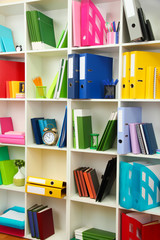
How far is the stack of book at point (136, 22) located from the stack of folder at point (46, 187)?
142 centimetres

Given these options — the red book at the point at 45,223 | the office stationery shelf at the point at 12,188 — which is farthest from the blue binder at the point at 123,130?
the office stationery shelf at the point at 12,188

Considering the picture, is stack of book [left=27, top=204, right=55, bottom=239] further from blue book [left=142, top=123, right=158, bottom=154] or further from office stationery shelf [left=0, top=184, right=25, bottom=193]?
blue book [left=142, top=123, right=158, bottom=154]

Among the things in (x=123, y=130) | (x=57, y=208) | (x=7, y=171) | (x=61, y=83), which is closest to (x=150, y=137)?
(x=123, y=130)

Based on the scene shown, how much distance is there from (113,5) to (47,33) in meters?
0.66

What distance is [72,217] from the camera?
110 inches

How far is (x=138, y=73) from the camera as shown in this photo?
2381mm

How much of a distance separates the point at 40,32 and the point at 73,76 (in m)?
0.60

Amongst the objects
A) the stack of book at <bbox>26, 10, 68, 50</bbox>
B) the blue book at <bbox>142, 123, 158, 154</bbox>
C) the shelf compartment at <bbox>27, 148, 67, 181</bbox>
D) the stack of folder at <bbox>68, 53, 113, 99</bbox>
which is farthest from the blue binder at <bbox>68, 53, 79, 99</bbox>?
the shelf compartment at <bbox>27, 148, 67, 181</bbox>

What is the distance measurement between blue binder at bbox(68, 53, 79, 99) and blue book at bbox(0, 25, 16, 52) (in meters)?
0.82

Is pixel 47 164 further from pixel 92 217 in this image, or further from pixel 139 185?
pixel 139 185

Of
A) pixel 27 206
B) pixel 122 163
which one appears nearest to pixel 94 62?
pixel 122 163

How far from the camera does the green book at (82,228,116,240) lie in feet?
8.79

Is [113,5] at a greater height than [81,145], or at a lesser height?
greater

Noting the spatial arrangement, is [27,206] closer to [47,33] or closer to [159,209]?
[159,209]
